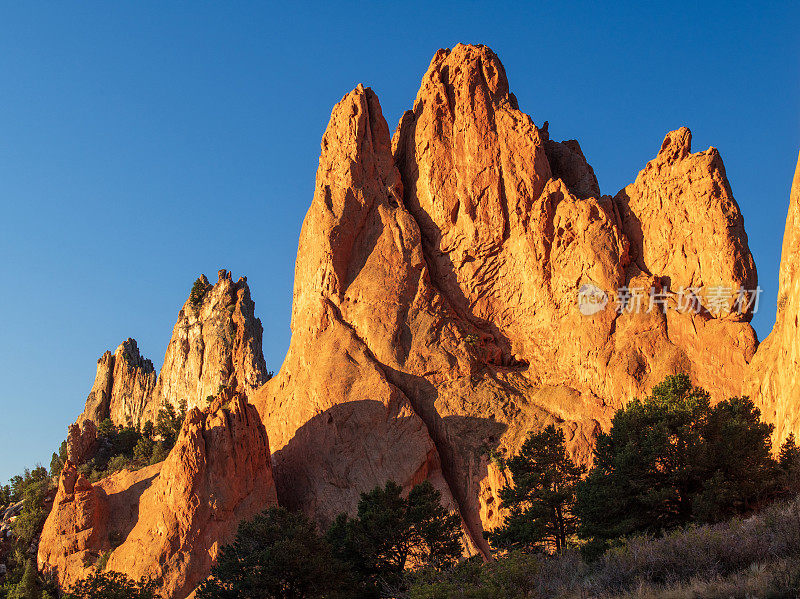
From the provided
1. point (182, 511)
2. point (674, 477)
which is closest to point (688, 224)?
point (674, 477)

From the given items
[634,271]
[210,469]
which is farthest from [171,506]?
[634,271]

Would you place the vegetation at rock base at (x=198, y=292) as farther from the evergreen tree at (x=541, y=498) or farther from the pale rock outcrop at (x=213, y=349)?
the evergreen tree at (x=541, y=498)

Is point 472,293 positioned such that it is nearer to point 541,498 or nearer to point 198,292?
point 541,498

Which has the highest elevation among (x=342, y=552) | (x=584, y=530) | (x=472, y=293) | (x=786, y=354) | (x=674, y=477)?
(x=472, y=293)

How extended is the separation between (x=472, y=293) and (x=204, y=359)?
39302 mm

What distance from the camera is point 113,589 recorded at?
3766 cm

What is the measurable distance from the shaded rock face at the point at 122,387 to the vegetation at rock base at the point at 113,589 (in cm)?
5443

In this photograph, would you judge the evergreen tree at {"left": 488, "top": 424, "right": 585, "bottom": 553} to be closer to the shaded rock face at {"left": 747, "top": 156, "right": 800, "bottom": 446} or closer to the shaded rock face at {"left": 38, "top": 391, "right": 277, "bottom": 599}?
the shaded rock face at {"left": 747, "top": 156, "right": 800, "bottom": 446}

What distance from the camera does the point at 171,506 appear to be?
4722cm

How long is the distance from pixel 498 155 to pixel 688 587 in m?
44.7

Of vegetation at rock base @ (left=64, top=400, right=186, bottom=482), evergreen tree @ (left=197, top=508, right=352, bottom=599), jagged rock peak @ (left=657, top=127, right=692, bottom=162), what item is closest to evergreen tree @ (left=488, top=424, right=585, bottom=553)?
evergreen tree @ (left=197, top=508, right=352, bottom=599)

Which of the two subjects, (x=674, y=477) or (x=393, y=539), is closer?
(x=674, y=477)

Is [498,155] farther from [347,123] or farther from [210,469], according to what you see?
[210,469]

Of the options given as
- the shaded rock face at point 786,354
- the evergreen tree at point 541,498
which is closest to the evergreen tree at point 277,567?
the evergreen tree at point 541,498
